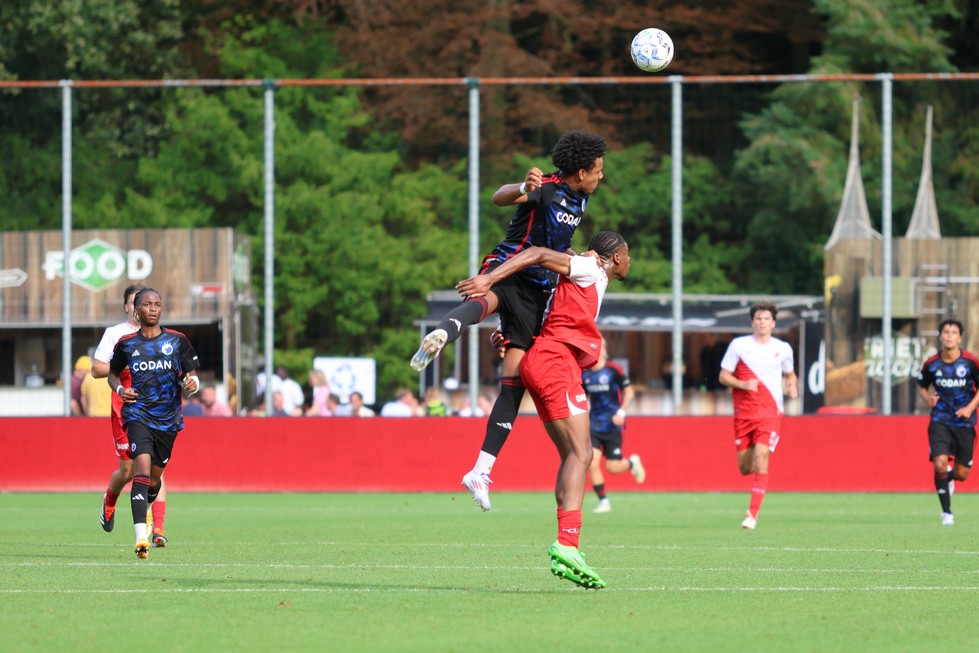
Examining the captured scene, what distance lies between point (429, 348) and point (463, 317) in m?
0.63

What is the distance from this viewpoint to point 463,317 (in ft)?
33.5

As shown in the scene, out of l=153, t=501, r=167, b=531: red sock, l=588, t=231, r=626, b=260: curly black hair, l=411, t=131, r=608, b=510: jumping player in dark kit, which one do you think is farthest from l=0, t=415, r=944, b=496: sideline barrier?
l=588, t=231, r=626, b=260: curly black hair

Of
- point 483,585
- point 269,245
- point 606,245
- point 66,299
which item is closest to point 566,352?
point 606,245

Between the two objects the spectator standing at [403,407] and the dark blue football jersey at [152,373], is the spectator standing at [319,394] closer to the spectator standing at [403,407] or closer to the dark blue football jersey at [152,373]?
the spectator standing at [403,407]

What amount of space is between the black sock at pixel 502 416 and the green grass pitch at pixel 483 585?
883 mm

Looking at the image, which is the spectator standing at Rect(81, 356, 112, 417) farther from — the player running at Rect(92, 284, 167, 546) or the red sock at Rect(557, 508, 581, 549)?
the red sock at Rect(557, 508, 581, 549)

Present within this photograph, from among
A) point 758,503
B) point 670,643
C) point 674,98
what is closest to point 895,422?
point 674,98

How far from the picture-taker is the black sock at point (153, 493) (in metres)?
12.9

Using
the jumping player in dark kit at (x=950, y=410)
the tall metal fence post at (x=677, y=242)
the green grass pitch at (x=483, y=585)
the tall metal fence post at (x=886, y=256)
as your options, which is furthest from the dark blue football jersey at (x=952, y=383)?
the tall metal fence post at (x=677, y=242)

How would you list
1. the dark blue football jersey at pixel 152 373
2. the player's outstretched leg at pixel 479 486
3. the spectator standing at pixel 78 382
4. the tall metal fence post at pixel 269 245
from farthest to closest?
the spectator standing at pixel 78 382 → the tall metal fence post at pixel 269 245 → the dark blue football jersey at pixel 152 373 → the player's outstretched leg at pixel 479 486

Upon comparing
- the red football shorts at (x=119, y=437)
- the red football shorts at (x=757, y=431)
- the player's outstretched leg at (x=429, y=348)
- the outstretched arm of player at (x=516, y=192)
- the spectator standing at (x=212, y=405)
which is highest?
the outstretched arm of player at (x=516, y=192)

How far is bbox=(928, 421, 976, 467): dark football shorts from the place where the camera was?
17.3m

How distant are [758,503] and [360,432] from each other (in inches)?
334

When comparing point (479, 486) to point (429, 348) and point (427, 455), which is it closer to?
point (429, 348)
